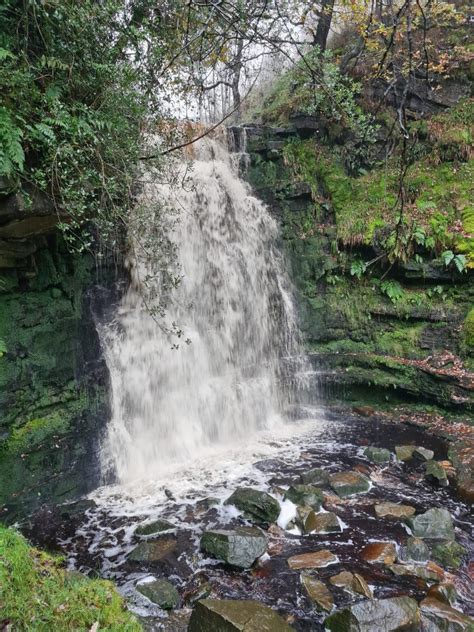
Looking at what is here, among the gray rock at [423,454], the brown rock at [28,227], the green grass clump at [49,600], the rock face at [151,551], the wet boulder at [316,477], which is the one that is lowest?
the gray rock at [423,454]

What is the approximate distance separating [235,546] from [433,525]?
2.30 m

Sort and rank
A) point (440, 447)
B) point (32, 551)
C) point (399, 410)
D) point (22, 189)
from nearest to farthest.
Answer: point (32, 551), point (22, 189), point (440, 447), point (399, 410)

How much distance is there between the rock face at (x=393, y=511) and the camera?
17.7ft

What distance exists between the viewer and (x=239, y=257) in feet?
32.1

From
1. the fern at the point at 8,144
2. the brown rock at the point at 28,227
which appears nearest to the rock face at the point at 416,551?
the fern at the point at 8,144

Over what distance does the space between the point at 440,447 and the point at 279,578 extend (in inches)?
160

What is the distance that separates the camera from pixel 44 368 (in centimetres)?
623

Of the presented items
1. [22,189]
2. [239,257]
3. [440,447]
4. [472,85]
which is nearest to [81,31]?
[22,189]

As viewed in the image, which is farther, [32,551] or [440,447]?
[440,447]

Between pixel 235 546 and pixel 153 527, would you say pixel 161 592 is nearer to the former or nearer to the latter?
pixel 235 546

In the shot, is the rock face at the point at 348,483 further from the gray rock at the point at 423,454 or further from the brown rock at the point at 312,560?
the brown rock at the point at 312,560

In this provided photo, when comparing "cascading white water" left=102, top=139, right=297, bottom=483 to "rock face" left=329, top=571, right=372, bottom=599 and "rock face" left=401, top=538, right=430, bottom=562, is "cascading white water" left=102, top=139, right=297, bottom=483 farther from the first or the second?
"rock face" left=401, top=538, right=430, bottom=562

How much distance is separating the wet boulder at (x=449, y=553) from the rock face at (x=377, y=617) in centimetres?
104

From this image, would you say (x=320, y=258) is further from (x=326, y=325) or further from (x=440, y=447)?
(x=440, y=447)
